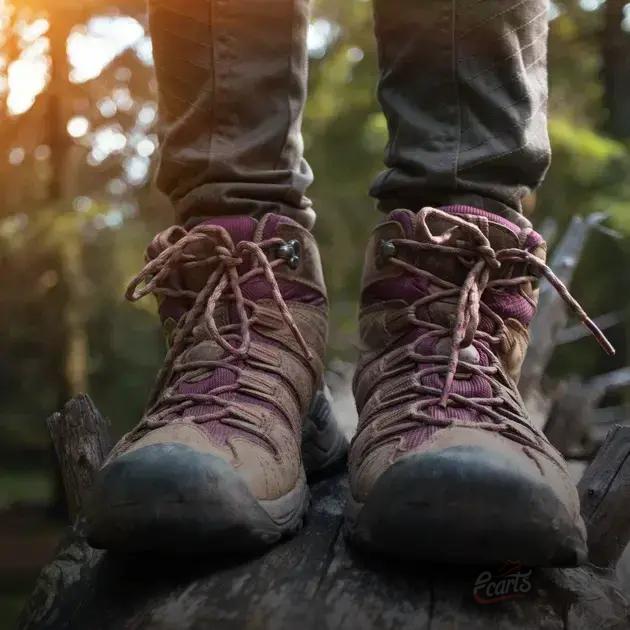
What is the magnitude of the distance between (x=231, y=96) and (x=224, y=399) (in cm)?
43

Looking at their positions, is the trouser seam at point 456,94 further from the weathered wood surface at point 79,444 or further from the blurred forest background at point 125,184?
the blurred forest background at point 125,184

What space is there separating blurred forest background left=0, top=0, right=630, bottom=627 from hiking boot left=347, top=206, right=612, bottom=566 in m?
2.73

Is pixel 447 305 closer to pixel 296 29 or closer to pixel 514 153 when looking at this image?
pixel 514 153

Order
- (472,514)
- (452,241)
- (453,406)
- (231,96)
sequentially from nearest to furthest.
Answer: (472,514)
(453,406)
(452,241)
(231,96)

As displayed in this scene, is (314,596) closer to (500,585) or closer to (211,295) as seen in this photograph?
(500,585)

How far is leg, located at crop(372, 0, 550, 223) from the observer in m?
1.00

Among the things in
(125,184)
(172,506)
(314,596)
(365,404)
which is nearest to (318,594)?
(314,596)

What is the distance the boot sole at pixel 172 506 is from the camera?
29.3 inches

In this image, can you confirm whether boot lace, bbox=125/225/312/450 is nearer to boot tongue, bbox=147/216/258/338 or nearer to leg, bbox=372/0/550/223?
boot tongue, bbox=147/216/258/338

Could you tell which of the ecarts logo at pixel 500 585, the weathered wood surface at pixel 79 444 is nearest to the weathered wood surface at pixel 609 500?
the ecarts logo at pixel 500 585

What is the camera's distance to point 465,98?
1.03 m

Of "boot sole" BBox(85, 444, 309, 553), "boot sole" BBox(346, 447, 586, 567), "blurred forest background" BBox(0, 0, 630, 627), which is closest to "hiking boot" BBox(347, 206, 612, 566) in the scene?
"boot sole" BBox(346, 447, 586, 567)

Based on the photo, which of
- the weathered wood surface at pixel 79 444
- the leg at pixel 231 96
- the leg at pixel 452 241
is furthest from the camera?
the weathered wood surface at pixel 79 444

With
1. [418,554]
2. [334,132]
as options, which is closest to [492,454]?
[418,554]
